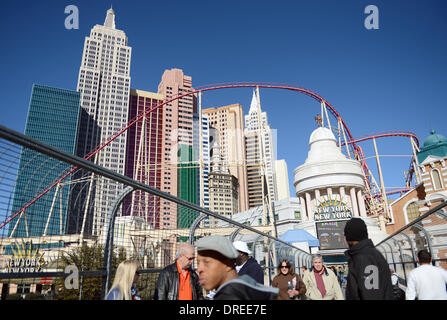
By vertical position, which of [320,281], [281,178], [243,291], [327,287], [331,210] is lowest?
[243,291]

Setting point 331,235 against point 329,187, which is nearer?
point 331,235

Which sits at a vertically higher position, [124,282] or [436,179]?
[436,179]

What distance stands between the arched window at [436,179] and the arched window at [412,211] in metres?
4.83

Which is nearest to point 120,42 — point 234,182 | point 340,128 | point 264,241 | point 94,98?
point 94,98

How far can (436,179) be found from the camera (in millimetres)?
23219

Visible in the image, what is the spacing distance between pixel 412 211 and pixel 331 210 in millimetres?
7484

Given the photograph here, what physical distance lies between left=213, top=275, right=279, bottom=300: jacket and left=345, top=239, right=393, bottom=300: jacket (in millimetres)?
1581

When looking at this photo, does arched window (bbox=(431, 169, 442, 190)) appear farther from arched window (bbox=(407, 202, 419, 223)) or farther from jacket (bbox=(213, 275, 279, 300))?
jacket (bbox=(213, 275, 279, 300))

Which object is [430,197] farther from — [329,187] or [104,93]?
[104,93]

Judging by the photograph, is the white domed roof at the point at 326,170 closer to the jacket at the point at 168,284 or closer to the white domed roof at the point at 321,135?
the white domed roof at the point at 321,135

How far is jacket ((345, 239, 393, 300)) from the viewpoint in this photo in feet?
8.98

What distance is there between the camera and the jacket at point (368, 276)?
2.74 m

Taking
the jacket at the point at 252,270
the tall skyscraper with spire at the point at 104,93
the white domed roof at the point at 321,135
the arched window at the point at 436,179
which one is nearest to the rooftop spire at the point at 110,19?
the tall skyscraper with spire at the point at 104,93

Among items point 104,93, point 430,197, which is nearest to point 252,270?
point 430,197
